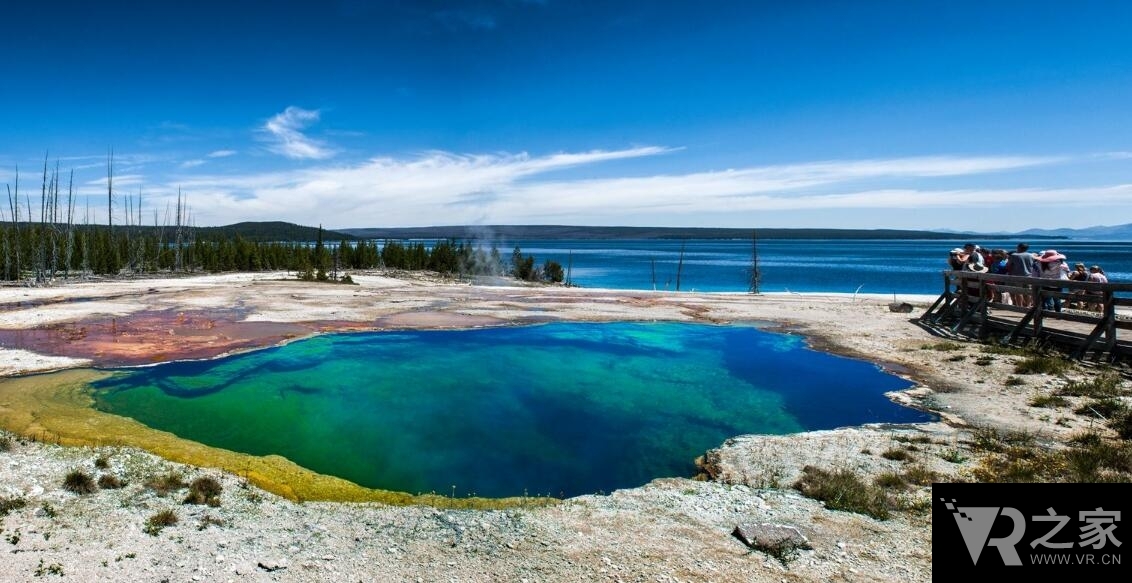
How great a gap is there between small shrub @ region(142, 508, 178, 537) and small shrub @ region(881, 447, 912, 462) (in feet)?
28.9

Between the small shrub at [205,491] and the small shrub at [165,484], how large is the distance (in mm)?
150

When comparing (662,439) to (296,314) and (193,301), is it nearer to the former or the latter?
(296,314)

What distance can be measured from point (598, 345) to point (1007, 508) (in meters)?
15.7

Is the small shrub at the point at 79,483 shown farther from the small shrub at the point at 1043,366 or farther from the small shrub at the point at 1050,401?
the small shrub at the point at 1043,366

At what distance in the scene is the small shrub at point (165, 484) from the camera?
6.87m

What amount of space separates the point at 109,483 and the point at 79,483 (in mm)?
295

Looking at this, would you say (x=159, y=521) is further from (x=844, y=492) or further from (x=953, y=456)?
(x=953, y=456)

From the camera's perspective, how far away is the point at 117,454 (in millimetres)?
8055

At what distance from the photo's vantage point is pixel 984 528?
3936 millimetres

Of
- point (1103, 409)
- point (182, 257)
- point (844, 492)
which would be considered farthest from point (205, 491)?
point (182, 257)

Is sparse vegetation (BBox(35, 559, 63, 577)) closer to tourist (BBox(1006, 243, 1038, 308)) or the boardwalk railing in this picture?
the boardwalk railing

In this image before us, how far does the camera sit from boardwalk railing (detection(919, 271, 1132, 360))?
40.8 ft

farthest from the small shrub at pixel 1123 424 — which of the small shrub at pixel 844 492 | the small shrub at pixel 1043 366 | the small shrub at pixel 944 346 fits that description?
the small shrub at pixel 944 346

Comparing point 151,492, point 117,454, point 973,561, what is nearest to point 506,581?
point 973,561
